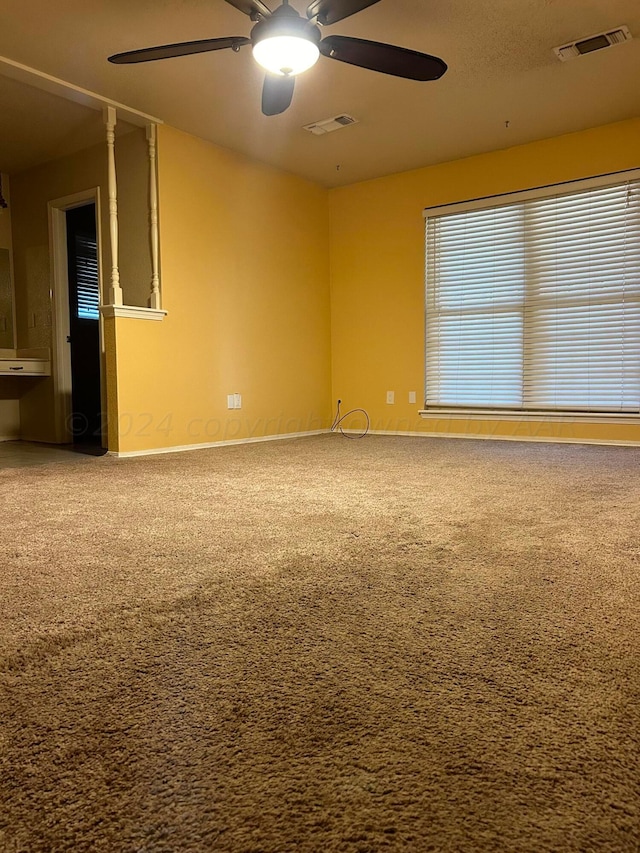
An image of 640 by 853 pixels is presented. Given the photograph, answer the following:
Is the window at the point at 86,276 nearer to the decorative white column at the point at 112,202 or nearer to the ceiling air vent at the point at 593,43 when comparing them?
the decorative white column at the point at 112,202

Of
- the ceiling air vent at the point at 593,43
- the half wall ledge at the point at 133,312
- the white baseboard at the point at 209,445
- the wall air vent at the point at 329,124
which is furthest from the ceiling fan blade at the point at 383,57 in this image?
the white baseboard at the point at 209,445

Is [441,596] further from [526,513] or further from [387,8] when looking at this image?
[387,8]

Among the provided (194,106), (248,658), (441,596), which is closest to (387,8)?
(194,106)

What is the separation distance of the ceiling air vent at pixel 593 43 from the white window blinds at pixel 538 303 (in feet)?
3.91

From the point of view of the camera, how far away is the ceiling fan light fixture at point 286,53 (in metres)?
2.35

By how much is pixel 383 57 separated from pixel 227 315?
7.78 feet

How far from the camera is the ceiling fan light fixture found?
2.35 meters

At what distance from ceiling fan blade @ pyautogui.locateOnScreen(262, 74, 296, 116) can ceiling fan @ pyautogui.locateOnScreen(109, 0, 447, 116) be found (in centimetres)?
18

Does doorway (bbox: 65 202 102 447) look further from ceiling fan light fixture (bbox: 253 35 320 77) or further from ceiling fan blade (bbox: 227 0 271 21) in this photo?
ceiling fan blade (bbox: 227 0 271 21)

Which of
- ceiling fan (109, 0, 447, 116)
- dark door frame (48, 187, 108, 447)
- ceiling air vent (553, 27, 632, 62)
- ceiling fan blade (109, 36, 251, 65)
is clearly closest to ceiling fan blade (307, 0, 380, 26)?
ceiling fan (109, 0, 447, 116)

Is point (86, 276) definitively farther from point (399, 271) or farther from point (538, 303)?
point (538, 303)

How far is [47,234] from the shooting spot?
471cm

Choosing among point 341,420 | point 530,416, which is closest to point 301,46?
point 530,416

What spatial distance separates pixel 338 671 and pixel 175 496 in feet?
5.21
